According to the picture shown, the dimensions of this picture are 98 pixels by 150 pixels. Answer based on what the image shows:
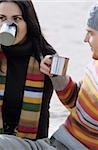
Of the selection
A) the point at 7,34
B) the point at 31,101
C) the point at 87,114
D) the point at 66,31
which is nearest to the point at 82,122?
the point at 87,114

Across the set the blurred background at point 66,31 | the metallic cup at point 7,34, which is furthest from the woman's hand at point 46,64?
the blurred background at point 66,31

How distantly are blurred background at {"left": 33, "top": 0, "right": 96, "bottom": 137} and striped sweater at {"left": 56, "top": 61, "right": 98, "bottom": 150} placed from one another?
55.3 inches

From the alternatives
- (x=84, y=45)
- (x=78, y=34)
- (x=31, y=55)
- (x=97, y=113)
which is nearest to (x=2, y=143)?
(x=97, y=113)

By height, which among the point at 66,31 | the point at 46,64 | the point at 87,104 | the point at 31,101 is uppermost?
the point at 46,64

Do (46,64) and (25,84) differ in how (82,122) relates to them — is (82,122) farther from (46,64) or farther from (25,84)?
Answer: (25,84)

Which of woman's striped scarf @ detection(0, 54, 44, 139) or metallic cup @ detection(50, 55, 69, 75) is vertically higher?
metallic cup @ detection(50, 55, 69, 75)

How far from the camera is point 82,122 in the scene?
204cm

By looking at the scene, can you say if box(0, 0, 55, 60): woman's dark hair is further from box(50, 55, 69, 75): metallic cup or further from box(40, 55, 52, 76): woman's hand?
box(50, 55, 69, 75): metallic cup


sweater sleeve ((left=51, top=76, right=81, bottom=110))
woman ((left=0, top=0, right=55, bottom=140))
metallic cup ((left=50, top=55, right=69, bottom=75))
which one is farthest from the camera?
woman ((left=0, top=0, right=55, bottom=140))

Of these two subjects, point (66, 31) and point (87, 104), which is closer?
point (87, 104)

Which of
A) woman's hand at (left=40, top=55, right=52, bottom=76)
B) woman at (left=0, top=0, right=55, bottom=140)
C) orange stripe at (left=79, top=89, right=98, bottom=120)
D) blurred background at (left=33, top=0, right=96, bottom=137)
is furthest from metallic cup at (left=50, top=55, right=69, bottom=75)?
blurred background at (left=33, top=0, right=96, bottom=137)

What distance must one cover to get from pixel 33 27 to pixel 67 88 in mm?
341

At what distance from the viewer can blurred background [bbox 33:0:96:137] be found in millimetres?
4519

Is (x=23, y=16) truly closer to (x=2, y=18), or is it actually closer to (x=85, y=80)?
(x=2, y=18)
